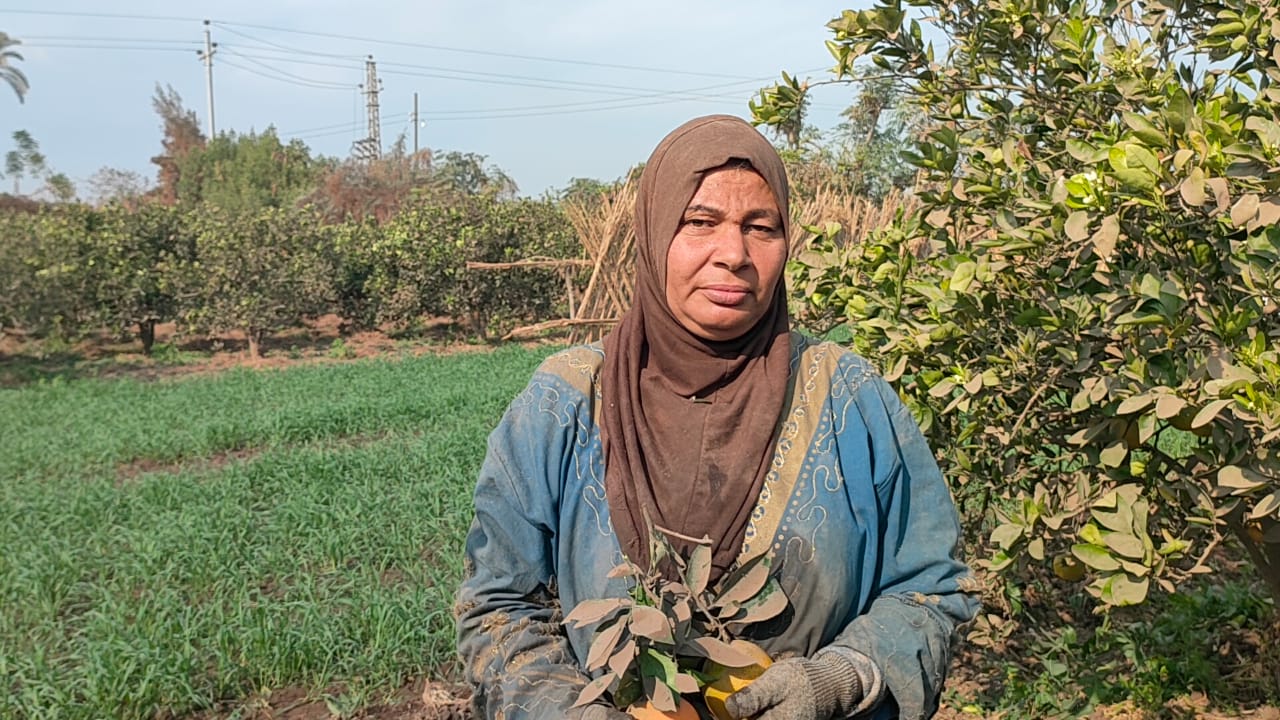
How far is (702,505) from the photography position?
4.87 ft

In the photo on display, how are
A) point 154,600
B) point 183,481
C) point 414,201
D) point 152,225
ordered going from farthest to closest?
point 414,201 → point 152,225 → point 183,481 → point 154,600

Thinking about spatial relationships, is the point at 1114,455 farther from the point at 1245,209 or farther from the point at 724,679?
the point at 724,679

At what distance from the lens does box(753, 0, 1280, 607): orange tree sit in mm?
1789

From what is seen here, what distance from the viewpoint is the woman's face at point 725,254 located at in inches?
58.5

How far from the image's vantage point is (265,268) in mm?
15117

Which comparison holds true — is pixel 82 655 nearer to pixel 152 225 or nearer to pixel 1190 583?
pixel 1190 583

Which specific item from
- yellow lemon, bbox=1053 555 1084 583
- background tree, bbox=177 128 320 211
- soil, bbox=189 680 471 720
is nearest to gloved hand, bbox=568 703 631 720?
yellow lemon, bbox=1053 555 1084 583

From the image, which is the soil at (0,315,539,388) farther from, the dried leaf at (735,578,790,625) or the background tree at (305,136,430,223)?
the dried leaf at (735,578,790,625)

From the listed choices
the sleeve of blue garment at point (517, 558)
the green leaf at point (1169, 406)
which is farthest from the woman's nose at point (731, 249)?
the green leaf at point (1169, 406)

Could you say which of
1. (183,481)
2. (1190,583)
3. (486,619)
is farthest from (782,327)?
(183,481)

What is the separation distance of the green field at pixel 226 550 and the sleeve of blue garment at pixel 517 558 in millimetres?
2448

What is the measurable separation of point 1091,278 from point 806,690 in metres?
1.45

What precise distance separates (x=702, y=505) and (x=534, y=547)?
0.28 metres

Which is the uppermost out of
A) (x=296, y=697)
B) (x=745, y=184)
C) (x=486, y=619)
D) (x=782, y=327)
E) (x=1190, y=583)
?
(x=745, y=184)
